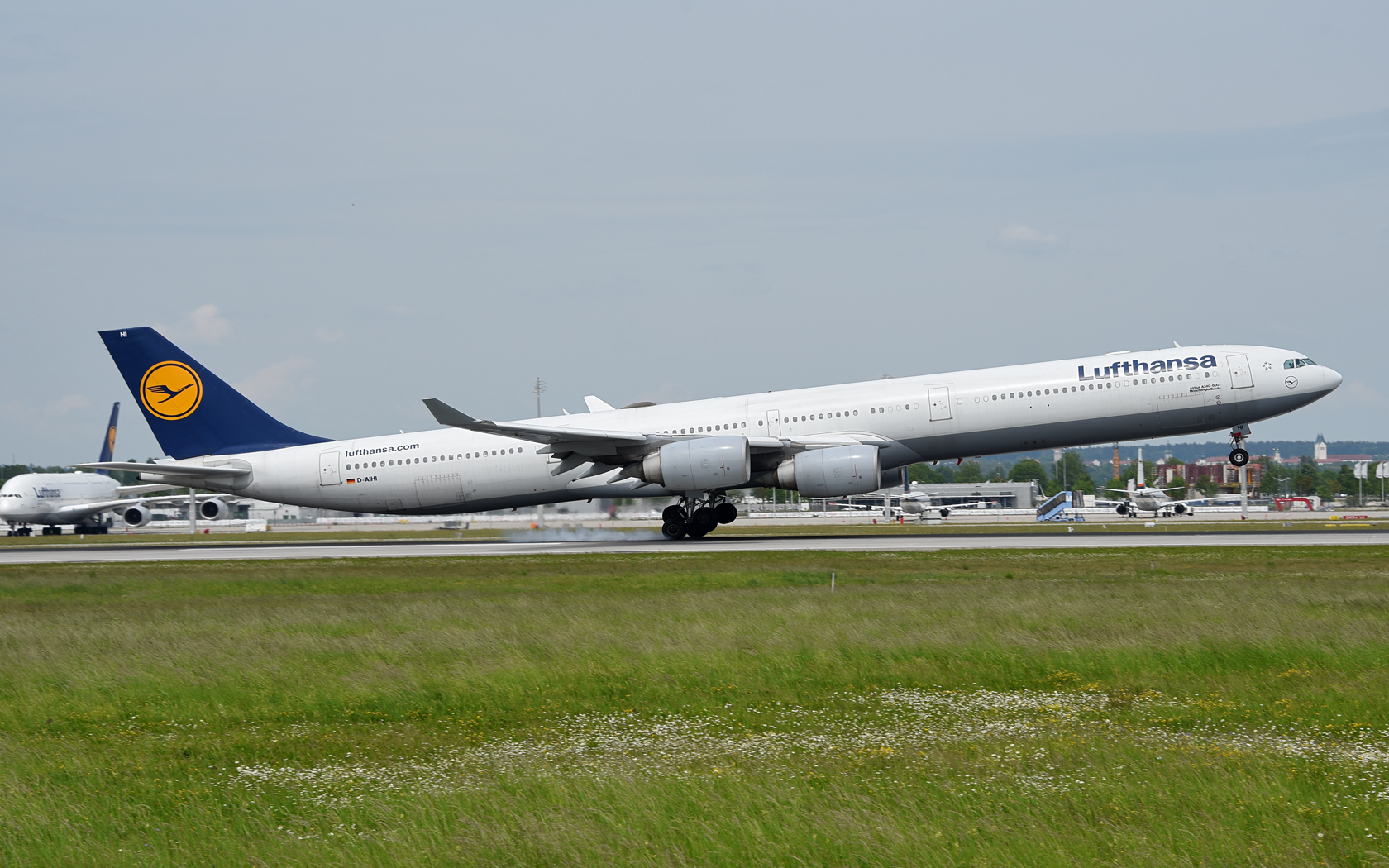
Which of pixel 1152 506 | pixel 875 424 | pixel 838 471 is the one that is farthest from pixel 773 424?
pixel 1152 506

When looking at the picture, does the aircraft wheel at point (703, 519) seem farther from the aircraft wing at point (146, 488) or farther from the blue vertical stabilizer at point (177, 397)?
the aircraft wing at point (146, 488)

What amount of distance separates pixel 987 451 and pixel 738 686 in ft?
86.1

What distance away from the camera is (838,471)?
Result: 34750 millimetres

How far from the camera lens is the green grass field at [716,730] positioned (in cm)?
680

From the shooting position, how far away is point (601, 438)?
35.6m

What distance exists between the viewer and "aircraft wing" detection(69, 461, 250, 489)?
35875 millimetres

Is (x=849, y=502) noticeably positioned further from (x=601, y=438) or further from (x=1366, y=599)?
(x=1366, y=599)

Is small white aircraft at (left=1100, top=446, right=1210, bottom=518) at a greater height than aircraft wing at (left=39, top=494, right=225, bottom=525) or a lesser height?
lesser

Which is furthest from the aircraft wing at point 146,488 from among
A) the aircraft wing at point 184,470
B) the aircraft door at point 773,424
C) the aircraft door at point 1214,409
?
the aircraft door at point 1214,409

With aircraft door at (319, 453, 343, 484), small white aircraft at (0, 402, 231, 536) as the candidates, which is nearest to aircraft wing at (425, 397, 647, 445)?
aircraft door at (319, 453, 343, 484)

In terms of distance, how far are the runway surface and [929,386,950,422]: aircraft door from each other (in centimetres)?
393

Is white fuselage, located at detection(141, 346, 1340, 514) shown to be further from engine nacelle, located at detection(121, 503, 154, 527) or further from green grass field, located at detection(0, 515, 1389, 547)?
engine nacelle, located at detection(121, 503, 154, 527)

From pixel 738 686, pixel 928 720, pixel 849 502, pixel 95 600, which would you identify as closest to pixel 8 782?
pixel 738 686

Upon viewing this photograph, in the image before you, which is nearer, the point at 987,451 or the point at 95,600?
the point at 95,600
